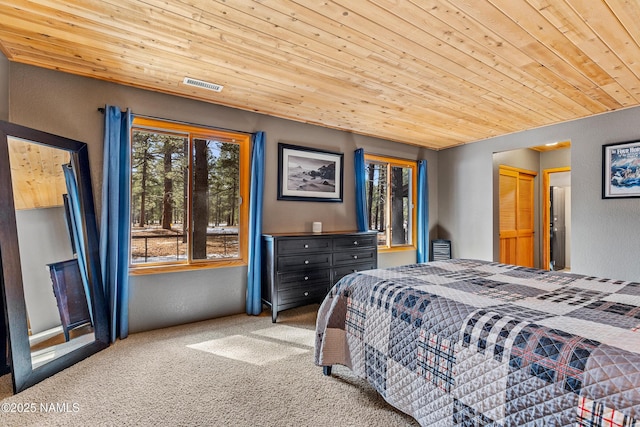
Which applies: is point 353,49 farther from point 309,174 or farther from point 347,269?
point 347,269

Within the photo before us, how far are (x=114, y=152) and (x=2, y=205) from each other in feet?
3.10

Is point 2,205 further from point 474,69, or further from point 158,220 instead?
point 474,69

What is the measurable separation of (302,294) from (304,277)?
0.63 ft

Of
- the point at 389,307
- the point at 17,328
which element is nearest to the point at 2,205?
the point at 17,328

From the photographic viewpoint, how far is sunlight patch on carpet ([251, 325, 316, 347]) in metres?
2.85

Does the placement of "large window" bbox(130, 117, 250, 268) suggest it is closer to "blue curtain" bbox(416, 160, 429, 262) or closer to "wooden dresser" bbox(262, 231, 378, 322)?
"wooden dresser" bbox(262, 231, 378, 322)

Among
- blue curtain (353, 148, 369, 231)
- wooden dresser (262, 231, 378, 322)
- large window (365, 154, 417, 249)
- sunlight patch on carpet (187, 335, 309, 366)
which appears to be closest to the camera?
sunlight patch on carpet (187, 335, 309, 366)

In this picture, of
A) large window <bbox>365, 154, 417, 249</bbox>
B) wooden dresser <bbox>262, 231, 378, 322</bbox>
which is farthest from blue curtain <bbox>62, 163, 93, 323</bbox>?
large window <bbox>365, 154, 417, 249</bbox>

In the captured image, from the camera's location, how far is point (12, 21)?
6.39 ft

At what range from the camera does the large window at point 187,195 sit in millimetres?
3160

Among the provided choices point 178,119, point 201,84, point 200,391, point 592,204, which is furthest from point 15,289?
point 592,204

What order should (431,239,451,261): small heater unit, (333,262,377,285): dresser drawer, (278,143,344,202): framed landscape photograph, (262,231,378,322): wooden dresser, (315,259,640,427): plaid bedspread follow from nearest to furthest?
(315,259,640,427): plaid bedspread, (262,231,378,322): wooden dresser, (333,262,377,285): dresser drawer, (278,143,344,202): framed landscape photograph, (431,239,451,261): small heater unit

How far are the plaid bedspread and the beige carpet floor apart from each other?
0.21 meters

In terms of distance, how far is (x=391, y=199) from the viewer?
511cm
